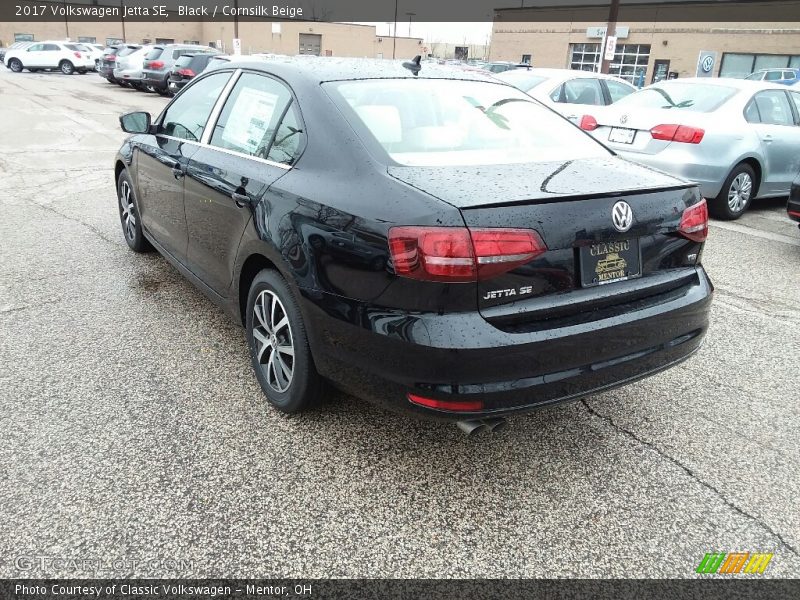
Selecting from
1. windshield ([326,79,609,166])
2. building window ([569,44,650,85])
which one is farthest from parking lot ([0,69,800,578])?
building window ([569,44,650,85])

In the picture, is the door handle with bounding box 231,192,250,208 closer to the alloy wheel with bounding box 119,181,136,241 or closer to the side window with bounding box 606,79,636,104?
the alloy wheel with bounding box 119,181,136,241

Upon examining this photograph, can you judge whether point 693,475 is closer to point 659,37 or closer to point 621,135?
point 621,135

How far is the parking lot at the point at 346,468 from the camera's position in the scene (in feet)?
7.59

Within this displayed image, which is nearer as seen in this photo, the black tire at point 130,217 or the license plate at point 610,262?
the license plate at point 610,262

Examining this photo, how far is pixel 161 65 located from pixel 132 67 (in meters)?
2.51

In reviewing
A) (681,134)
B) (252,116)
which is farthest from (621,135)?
(252,116)

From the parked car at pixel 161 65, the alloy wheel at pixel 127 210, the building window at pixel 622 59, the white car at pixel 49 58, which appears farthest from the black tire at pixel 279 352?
the building window at pixel 622 59

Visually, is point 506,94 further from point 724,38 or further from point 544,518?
point 724,38

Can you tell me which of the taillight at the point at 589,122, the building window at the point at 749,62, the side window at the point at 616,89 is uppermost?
the building window at the point at 749,62

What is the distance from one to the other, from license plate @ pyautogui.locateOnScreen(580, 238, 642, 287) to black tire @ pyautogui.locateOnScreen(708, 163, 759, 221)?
5.42 meters

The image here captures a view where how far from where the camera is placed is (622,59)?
4500cm

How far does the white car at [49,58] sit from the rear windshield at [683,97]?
38.1 metres

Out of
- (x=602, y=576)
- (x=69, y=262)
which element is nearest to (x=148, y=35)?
(x=69, y=262)

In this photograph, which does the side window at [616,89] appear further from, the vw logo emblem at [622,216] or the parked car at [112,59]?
the parked car at [112,59]
